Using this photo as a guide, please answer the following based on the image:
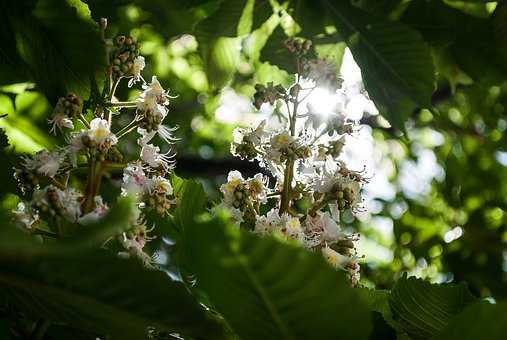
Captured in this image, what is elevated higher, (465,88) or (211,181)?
(465,88)

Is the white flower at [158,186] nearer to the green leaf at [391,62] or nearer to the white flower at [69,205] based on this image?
the white flower at [69,205]

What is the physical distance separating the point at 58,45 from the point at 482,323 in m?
0.83

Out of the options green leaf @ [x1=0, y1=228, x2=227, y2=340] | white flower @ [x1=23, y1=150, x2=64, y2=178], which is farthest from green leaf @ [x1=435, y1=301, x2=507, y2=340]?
white flower @ [x1=23, y1=150, x2=64, y2=178]

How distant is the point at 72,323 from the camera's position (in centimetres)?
71

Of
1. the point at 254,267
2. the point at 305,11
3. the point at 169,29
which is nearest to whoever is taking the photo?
the point at 254,267

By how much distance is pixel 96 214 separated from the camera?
0.87 meters

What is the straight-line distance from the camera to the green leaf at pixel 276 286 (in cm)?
54

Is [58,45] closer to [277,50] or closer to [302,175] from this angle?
[302,175]

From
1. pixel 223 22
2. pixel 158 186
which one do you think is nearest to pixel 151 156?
pixel 158 186

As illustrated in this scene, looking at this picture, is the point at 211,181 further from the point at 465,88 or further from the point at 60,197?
the point at 60,197

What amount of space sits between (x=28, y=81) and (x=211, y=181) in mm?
2040

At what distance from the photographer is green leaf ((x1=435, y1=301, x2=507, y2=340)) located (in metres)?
0.63

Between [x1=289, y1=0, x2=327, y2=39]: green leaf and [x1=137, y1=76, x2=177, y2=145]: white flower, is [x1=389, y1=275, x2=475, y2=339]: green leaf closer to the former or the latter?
[x1=137, y1=76, x2=177, y2=145]: white flower

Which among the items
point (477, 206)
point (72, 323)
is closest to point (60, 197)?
point (72, 323)
